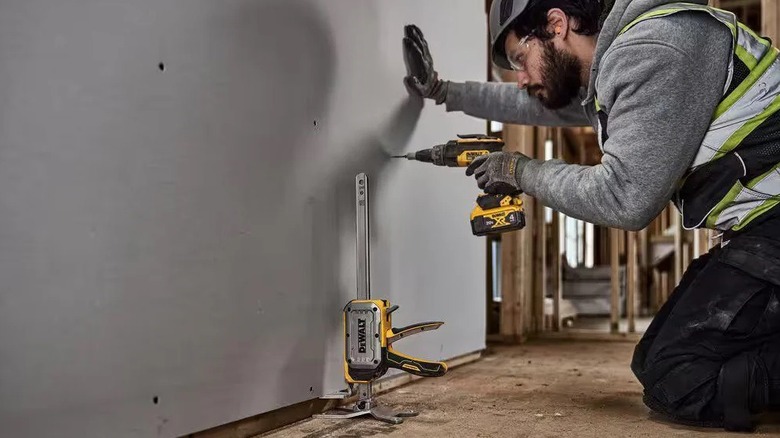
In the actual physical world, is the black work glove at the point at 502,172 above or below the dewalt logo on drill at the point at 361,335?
above

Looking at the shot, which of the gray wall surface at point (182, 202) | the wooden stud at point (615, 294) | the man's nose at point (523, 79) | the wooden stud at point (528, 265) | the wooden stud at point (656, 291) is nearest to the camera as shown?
the gray wall surface at point (182, 202)

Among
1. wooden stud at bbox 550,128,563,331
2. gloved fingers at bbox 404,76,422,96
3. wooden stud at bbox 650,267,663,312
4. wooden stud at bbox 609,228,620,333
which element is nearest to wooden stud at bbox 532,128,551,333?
wooden stud at bbox 550,128,563,331

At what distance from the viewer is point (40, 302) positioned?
3.10 ft

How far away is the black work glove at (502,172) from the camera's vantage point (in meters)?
1.56

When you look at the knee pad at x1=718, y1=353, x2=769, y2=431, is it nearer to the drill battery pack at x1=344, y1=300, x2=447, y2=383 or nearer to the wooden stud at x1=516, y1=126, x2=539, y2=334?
the drill battery pack at x1=344, y1=300, x2=447, y2=383

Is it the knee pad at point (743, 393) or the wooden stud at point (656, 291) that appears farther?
the wooden stud at point (656, 291)

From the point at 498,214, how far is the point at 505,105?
1.84 ft

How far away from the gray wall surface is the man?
0.39m

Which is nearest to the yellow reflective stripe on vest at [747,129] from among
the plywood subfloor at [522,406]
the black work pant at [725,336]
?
the black work pant at [725,336]

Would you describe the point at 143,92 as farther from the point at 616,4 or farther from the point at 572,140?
the point at 572,140

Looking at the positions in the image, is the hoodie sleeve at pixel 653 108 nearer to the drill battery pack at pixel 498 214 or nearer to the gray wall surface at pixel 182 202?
the drill battery pack at pixel 498 214

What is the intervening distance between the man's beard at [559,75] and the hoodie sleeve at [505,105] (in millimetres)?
239

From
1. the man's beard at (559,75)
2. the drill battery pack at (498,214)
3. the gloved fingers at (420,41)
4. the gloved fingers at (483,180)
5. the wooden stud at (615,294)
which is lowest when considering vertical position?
the wooden stud at (615,294)

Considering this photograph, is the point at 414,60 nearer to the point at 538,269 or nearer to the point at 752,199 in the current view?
the point at 752,199
